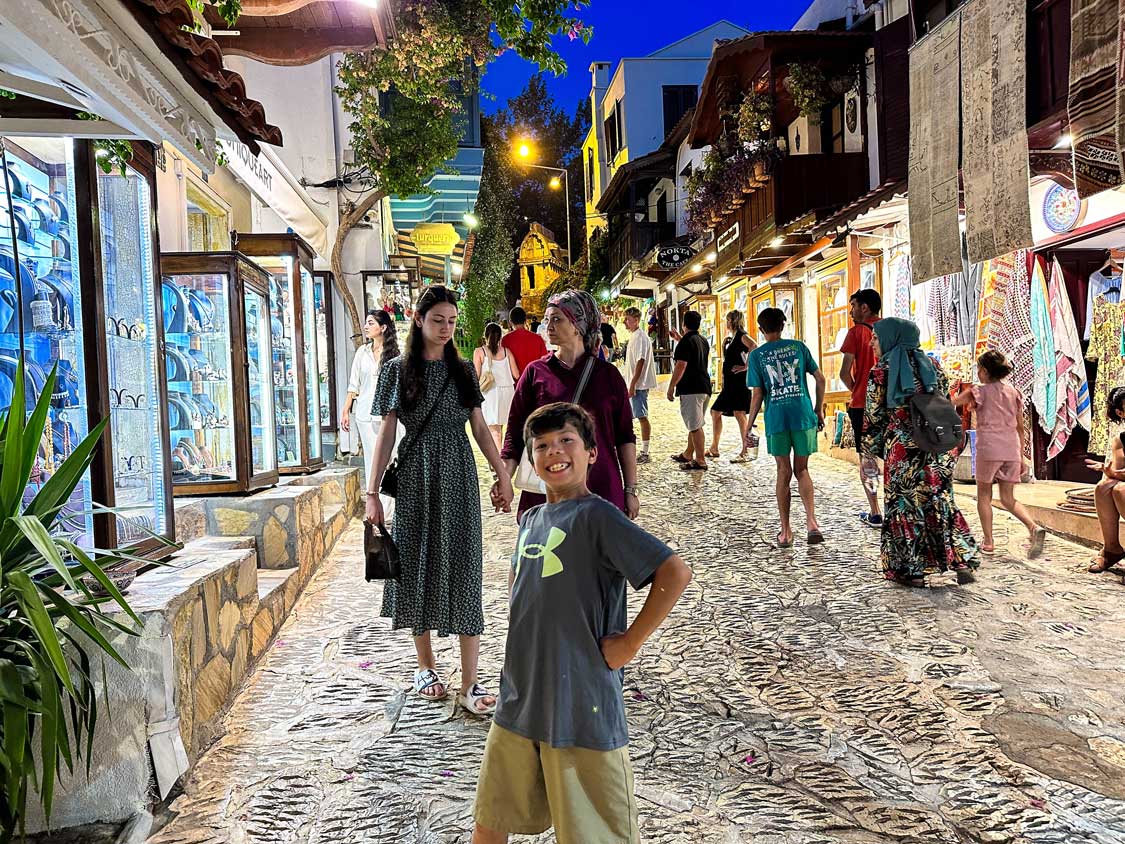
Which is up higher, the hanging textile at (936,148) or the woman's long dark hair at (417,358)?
the hanging textile at (936,148)

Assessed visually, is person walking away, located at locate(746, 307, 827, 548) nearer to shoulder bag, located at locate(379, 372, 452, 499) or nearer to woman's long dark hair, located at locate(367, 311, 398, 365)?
woman's long dark hair, located at locate(367, 311, 398, 365)

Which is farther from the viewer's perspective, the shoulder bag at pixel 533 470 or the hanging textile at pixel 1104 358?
the hanging textile at pixel 1104 358

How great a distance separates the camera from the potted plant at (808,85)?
46.4 feet

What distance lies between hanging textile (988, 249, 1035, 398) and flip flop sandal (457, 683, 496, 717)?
791 centimetres

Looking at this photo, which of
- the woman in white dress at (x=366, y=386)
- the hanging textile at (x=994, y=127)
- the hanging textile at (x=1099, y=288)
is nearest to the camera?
the hanging textile at (x=994, y=127)

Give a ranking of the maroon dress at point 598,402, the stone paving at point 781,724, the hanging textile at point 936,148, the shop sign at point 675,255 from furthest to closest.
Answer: the shop sign at point 675,255 < the hanging textile at point 936,148 < the maroon dress at point 598,402 < the stone paving at point 781,724

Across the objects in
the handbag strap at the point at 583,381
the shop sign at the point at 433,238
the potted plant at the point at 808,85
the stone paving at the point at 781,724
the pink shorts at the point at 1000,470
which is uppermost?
the potted plant at the point at 808,85

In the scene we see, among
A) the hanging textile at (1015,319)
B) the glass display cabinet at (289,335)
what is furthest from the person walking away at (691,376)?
the glass display cabinet at (289,335)

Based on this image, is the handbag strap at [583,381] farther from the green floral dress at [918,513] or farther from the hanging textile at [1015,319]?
the hanging textile at [1015,319]

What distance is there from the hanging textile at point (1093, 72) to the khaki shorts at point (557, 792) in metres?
5.43

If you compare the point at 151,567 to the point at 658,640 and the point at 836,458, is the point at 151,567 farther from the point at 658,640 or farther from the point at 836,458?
the point at 836,458

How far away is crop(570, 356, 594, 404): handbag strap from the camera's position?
3.95m

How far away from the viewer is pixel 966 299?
9.96m

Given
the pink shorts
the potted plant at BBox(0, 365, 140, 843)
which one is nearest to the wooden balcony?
the pink shorts
